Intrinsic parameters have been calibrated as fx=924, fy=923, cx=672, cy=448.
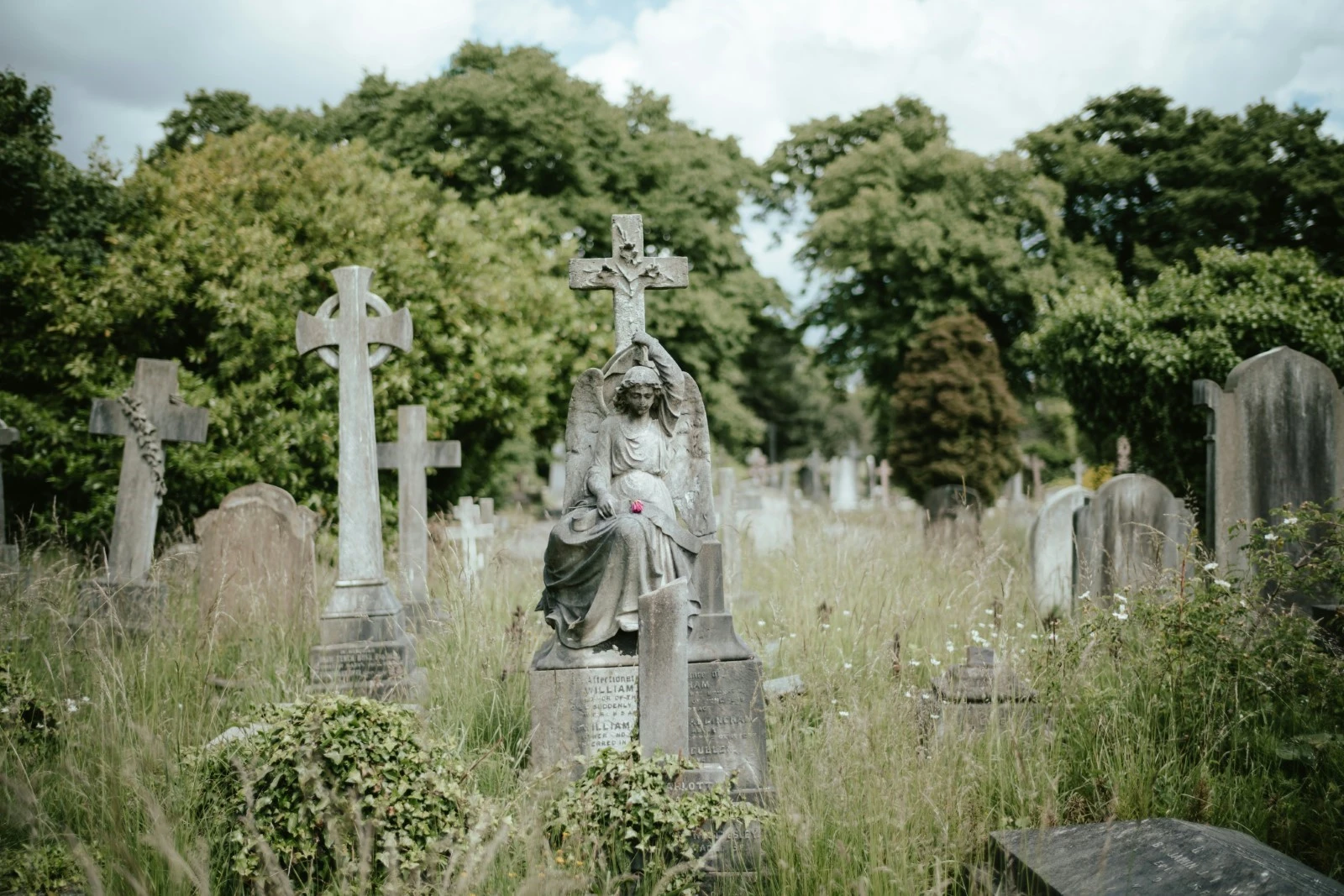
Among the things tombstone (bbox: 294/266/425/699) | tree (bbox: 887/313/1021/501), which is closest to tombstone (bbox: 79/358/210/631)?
tombstone (bbox: 294/266/425/699)

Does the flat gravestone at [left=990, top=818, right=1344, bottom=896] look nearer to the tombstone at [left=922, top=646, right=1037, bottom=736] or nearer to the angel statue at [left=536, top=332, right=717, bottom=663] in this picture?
the tombstone at [left=922, top=646, right=1037, bottom=736]

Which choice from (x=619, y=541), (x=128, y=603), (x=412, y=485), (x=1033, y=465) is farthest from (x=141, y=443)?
(x=1033, y=465)

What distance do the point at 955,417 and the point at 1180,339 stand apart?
3974 mm

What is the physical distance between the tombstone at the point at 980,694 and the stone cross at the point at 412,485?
189 inches

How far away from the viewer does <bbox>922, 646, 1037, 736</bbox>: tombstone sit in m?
4.41

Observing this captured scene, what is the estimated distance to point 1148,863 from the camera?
317 cm

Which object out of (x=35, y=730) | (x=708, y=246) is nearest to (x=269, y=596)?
(x=35, y=730)

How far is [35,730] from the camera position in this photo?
434cm

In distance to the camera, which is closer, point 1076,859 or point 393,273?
point 1076,859

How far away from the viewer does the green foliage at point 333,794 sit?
326 centimetres

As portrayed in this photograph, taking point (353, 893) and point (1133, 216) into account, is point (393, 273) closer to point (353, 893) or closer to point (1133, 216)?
point (353, 893)

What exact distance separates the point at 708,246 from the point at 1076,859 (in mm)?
17567

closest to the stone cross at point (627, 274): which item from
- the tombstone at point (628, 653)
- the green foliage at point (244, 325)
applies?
the tombstone at point (628, 653)

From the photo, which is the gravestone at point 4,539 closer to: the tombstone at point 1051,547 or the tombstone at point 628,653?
the tombstone at point 628,653
